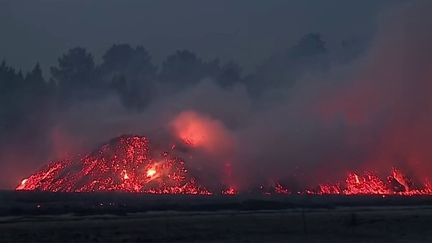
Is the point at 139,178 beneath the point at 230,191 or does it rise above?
above

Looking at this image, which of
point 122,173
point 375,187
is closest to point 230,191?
point 122,173

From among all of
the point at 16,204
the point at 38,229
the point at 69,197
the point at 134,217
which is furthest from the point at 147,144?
the point at 38,229

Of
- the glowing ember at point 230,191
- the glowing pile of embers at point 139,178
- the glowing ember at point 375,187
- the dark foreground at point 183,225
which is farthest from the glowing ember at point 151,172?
the glowing ember at point 375,187

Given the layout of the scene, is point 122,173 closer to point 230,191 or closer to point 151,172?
point 151,172

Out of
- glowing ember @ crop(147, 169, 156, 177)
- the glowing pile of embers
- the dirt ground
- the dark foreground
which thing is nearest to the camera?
the dirt ground

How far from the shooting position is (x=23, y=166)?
169 meters

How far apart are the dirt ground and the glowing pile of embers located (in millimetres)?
58694

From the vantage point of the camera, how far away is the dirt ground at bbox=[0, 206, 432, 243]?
5306cm

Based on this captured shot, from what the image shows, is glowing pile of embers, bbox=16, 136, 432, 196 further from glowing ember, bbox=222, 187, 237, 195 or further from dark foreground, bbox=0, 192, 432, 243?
dark foreground, bbox=0, 192, 432, 243

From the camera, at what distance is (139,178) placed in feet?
468

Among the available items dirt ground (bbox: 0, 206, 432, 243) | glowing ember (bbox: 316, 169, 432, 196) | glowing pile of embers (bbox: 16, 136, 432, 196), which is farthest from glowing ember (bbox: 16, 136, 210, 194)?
dirt ground (bbox: 0, 206, 432, 243)

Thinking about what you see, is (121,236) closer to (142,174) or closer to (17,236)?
(17,236)

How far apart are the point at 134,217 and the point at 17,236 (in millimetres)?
25611

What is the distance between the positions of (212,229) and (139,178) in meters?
82.8
